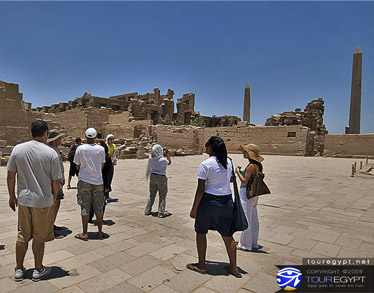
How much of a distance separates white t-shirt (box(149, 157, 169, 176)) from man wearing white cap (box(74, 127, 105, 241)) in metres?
1.44

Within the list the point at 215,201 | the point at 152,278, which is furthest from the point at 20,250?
the point at 215,201

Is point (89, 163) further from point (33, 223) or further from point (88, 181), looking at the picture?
point (33, 223)

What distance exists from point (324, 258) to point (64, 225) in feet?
13.5

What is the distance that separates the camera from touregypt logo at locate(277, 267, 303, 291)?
280 cm

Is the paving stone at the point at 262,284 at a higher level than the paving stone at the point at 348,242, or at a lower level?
higher

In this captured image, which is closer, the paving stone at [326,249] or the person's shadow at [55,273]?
the person's shadow at [55,273]

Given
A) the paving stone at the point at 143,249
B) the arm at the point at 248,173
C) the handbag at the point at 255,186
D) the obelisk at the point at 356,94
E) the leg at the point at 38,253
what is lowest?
the paving stone at the point at 143,249

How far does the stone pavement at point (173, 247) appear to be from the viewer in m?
2.82

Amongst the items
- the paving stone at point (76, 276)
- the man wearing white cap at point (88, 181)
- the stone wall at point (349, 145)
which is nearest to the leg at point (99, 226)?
the man wearing white cap at point (88, 181)

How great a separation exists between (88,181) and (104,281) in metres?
1.63

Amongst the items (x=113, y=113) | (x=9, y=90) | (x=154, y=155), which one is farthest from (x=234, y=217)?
(x=113, y=113)

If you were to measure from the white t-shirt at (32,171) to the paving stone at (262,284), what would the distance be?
7.42ft

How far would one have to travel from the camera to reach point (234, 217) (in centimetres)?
303

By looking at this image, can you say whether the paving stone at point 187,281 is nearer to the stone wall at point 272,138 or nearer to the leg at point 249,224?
the leg at point 249,224
